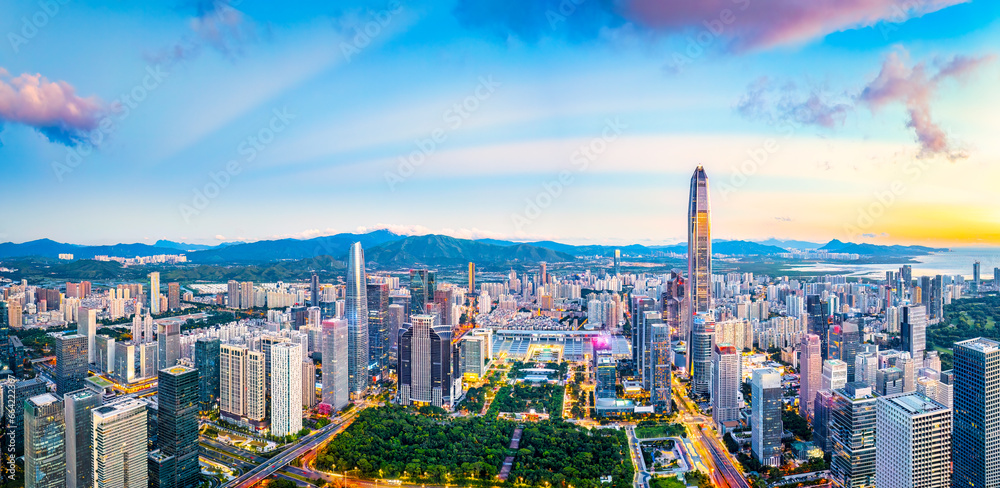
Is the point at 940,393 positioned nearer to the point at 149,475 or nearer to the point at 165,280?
the point at 149,475

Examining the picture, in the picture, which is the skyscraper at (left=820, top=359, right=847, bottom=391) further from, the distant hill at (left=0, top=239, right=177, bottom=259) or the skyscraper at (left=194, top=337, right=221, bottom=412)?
the distant hill at (left=0, top=239, right=177, bottom=259)

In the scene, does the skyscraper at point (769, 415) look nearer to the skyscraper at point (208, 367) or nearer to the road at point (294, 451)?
the road at point (294, 451)

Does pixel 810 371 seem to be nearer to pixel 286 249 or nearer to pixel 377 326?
pixel 377 326

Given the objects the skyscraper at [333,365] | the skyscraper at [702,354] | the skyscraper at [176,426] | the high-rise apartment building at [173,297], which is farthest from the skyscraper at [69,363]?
the skyscraper at [702,354]

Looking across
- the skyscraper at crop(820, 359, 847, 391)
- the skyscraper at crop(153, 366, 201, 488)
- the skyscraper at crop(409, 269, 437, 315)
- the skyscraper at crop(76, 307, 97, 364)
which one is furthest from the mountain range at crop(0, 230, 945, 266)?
the skyscraper at crop(153, 366, 201, 488)

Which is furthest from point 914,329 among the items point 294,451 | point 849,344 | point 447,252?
point 447,252

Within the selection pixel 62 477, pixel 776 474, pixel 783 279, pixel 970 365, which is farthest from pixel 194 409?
pixel 783 279
